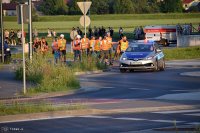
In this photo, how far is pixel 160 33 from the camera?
204 ft

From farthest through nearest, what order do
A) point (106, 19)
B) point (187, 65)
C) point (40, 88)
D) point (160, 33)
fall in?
point (106, 19), point (160, 33), point (187, 65), point (40, 88)

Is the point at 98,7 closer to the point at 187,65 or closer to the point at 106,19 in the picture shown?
the point at 106,19

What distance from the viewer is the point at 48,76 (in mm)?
25750

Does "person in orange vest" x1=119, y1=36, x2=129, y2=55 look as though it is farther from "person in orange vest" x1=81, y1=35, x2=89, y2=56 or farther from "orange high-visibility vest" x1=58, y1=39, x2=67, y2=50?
"orange high-visibility vest" x1=58, y1=39, x2=67, y2=50

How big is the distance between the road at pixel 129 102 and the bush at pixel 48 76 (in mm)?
691

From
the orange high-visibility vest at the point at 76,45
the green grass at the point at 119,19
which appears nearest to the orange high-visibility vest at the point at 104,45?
the orange high-visibility vest at the point at 76,45

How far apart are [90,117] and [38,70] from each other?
1122 cm

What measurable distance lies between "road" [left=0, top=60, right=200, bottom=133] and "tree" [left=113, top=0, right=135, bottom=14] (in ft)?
314

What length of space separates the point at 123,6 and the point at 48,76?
104 meters

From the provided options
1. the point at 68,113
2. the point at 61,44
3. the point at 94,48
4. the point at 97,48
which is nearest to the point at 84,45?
the point at 94,48

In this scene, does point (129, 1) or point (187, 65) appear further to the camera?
point (129, 1)

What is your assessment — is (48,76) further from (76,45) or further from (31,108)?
(76,45)

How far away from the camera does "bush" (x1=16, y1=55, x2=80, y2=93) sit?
24209mm

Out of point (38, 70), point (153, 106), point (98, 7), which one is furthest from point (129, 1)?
point (153, 106)
